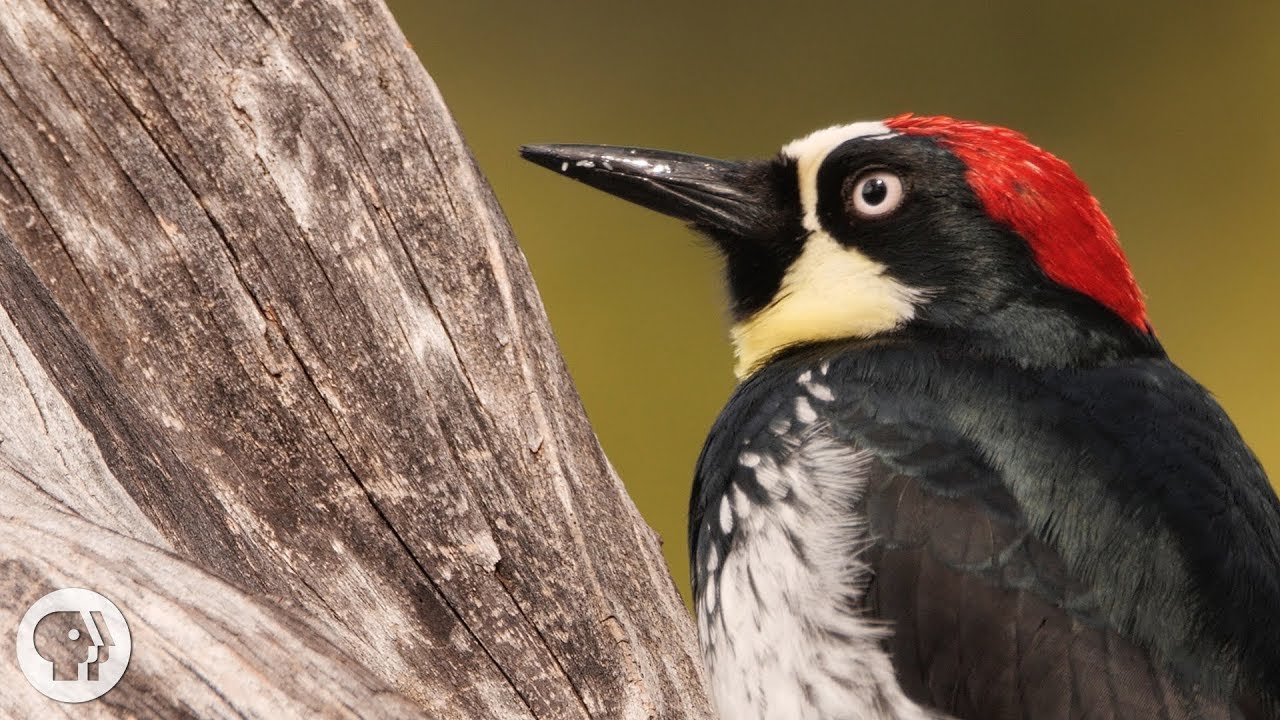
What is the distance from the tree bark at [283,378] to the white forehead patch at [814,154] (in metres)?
0.51

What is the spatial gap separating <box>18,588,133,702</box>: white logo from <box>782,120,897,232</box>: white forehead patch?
1.02 m

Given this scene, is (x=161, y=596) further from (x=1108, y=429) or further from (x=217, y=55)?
(x=1108, y=429)

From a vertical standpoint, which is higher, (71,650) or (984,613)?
(71,650)

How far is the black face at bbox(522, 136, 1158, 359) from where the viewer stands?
1.72 metres

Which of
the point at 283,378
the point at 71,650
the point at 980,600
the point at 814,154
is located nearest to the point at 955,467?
the point at 980,600

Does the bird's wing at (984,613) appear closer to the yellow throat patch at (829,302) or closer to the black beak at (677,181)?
the yellow throat patch at (829,302)

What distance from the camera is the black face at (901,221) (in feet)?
5.64

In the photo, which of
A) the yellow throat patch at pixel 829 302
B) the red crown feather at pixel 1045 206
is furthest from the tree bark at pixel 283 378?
the red crown feather at pixel 1045 206

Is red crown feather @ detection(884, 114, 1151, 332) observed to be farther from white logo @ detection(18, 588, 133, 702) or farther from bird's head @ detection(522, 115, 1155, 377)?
white logo @ detection(18, 588, 133, 702)

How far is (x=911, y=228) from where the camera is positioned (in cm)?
176

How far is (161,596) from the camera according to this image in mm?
1345

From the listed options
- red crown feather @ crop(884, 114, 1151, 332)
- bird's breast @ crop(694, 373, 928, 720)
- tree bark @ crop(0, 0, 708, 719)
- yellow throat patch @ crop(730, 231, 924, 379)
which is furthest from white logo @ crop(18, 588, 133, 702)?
red crown feather @ crop(884, 114, 1151, 332)

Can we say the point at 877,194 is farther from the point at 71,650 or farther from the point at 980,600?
the point at 71,650

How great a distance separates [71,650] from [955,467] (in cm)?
95
